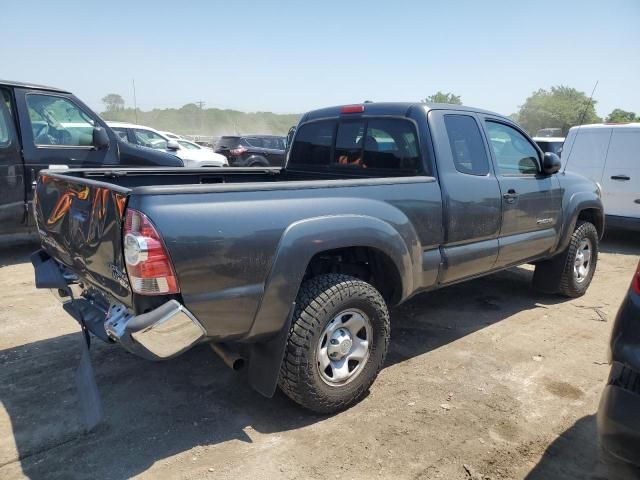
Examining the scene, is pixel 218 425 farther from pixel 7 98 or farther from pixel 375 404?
pixel 7 98

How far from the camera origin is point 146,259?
2.29 m

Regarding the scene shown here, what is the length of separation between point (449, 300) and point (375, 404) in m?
2.31

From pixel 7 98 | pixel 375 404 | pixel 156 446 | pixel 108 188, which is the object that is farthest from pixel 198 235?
pixel 7 98

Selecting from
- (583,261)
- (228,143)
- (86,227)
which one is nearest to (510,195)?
(583,261)

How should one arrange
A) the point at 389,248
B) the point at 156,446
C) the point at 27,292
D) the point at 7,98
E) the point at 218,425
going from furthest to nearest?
the point at 7,98, the point at 27,292, the point at 389,248, the point at 218,425, the point at 156,446

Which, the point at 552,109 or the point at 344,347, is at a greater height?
the point at 552,109

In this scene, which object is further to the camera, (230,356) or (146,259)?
(230,356)

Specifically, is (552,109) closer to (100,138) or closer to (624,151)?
(624,151)

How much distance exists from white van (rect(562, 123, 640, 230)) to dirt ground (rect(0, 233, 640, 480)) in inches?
168

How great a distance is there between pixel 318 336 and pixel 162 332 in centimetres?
92

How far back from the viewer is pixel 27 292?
5.19 metres

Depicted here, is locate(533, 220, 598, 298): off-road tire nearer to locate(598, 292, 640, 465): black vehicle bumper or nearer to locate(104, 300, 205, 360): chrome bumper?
locate(598, 292, 640, 465): black vehicle bumper

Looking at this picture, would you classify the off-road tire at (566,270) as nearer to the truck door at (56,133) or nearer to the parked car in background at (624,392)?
the parked car in background at (624,392)

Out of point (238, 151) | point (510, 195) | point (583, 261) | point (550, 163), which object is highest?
point (550, 163)
